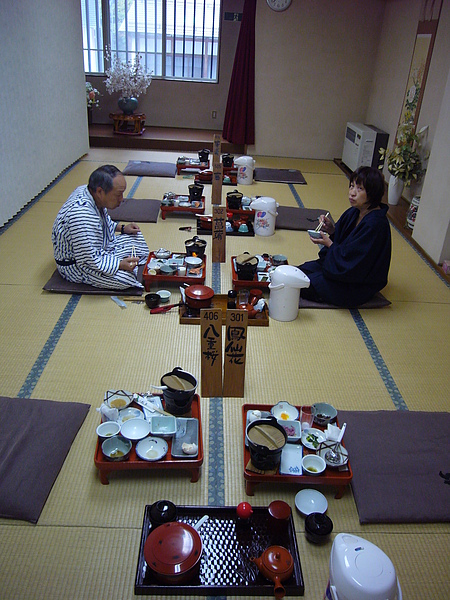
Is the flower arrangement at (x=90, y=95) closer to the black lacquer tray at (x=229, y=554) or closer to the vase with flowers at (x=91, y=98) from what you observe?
the vase with flowers at (x=91, y=98)

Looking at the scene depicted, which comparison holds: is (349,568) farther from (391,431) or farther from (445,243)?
(445,243)

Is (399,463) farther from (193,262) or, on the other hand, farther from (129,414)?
(193,262)

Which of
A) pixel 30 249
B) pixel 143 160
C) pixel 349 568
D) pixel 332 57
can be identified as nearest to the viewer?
pixel 349 568

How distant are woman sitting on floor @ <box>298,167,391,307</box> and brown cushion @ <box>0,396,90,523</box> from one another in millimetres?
1716

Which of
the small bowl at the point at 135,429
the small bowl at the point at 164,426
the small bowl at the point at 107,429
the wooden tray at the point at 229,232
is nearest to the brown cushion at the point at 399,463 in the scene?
the small bowl at the point at 164,426

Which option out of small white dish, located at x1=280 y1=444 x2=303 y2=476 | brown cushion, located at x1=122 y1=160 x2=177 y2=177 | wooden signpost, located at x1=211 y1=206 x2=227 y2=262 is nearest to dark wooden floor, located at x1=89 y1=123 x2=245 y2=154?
brown cushion, located at x1=122 y1=160 x2=177 y2=177

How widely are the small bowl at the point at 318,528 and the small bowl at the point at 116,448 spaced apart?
70 cm

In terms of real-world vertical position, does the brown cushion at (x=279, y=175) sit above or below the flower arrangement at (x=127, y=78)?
below

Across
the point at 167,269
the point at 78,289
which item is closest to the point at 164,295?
the point at 167,269

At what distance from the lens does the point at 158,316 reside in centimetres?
306

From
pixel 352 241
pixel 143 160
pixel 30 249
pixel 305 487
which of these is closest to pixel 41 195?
pixel 30 249

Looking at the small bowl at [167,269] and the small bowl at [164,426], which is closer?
the small bowl at [164,426]

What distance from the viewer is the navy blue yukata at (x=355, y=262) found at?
309cm

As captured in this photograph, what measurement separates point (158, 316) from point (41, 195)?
2.72 m
